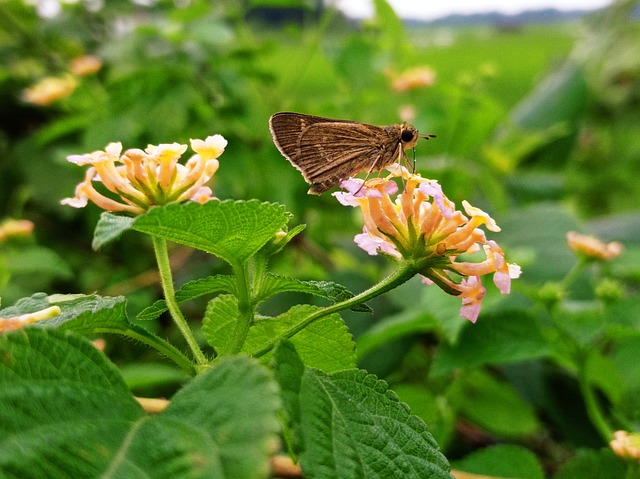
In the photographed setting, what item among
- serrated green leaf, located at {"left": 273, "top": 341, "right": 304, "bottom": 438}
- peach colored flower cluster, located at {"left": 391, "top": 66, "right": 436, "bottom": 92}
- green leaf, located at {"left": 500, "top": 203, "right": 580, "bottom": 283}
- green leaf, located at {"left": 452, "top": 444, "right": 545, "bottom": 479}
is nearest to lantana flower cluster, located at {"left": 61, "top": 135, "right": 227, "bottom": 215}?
serrated green leaf, located at {"left": 273, "top": 341, "right": 304, "bottom": 438}

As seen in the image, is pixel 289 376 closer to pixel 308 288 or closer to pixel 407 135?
pixel 308 288

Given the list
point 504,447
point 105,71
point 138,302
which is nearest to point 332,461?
point 504,447

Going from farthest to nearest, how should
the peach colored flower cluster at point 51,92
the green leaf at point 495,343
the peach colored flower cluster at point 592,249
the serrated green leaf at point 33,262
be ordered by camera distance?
the peach colored flower cluster at point 51,92, the serrated green leaf at point 33,262, the peach colored flower cluster at point 592,249, the green leaf at point 495,343

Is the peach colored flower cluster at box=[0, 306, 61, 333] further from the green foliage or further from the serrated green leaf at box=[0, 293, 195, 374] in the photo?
the green foliage

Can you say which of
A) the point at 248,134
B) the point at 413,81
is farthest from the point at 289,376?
the point at 413,81

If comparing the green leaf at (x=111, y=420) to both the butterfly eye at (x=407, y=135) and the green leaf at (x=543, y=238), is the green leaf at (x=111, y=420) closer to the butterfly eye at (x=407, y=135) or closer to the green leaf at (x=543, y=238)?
the butterfly eye at (x=407, y=135)

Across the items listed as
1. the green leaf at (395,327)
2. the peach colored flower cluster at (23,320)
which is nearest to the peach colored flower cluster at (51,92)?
the green leaf at (395,327)

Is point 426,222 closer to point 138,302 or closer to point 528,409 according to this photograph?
point 528,409
